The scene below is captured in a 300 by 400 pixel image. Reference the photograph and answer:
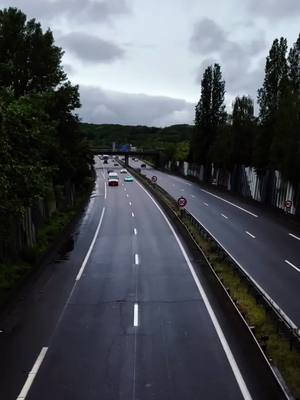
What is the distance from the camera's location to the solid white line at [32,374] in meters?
11.6

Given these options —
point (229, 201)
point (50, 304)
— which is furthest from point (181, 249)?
point (229, 201)

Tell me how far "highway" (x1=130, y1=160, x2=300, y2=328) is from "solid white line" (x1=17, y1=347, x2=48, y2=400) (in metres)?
7.38

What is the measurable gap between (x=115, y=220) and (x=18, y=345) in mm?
33227

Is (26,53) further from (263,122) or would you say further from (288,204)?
(263,122)

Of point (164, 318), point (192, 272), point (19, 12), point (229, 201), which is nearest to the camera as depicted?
point (164, 318)

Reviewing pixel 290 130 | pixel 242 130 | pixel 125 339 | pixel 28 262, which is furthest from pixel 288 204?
pixel 125 339

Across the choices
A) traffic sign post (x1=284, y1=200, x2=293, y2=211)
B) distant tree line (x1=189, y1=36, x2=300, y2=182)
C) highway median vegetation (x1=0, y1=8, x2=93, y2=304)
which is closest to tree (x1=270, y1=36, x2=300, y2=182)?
distant tree line (x1=189, y1=36, x2=300, y2=182)

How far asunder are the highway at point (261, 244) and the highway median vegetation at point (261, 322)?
3.23 ft

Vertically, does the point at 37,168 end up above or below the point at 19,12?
below

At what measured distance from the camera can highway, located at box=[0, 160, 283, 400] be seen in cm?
1187

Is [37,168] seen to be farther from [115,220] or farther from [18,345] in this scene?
[115,220]

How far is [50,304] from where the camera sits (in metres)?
20.6

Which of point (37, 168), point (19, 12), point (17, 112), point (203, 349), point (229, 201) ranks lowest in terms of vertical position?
point (229, 201)

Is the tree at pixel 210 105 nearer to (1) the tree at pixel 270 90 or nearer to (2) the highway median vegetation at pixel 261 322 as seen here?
(1) the tree at pixel 270 90
